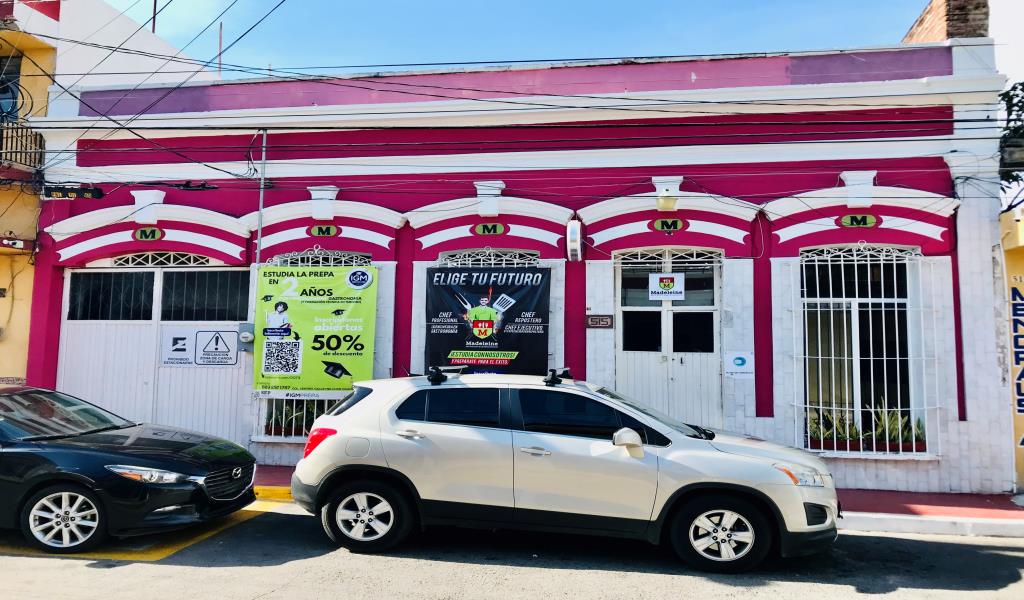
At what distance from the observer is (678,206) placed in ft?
31.3

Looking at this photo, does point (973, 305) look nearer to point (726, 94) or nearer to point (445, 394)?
point (726, 94)

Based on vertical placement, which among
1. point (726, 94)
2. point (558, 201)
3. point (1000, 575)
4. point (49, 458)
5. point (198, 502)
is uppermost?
point (726, 94)

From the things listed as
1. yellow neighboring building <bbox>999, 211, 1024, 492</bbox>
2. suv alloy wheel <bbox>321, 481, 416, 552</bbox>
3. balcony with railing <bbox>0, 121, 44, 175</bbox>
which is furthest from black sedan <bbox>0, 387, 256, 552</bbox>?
yellow neighboring building <bbox>999, 211, 1024, 492</bbox>

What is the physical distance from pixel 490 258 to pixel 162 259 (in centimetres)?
528

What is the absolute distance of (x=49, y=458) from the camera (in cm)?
603

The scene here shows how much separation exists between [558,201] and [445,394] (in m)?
4.51

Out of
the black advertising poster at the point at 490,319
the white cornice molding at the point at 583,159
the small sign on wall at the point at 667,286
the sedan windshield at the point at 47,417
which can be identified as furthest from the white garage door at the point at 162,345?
the small sign on wall at the point at 667,286

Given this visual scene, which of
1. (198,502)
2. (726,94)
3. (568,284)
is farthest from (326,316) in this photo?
(726,94)

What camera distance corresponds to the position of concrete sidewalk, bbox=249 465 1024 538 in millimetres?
7070

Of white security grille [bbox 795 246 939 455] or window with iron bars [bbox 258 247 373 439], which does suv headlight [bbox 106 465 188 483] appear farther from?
white security grille [bbox 795 246 939 455]

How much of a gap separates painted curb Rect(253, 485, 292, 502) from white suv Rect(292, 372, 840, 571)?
203cm

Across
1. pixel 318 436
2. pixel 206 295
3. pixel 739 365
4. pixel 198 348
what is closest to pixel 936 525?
pixel 739 365

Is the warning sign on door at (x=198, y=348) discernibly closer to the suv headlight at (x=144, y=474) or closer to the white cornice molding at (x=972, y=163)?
the suv headlight at (x=144, y=474)

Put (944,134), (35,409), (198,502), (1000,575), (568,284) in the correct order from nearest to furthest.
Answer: (1000,575)
(198,502)
(35,409)
(944,134)
(568,284)
